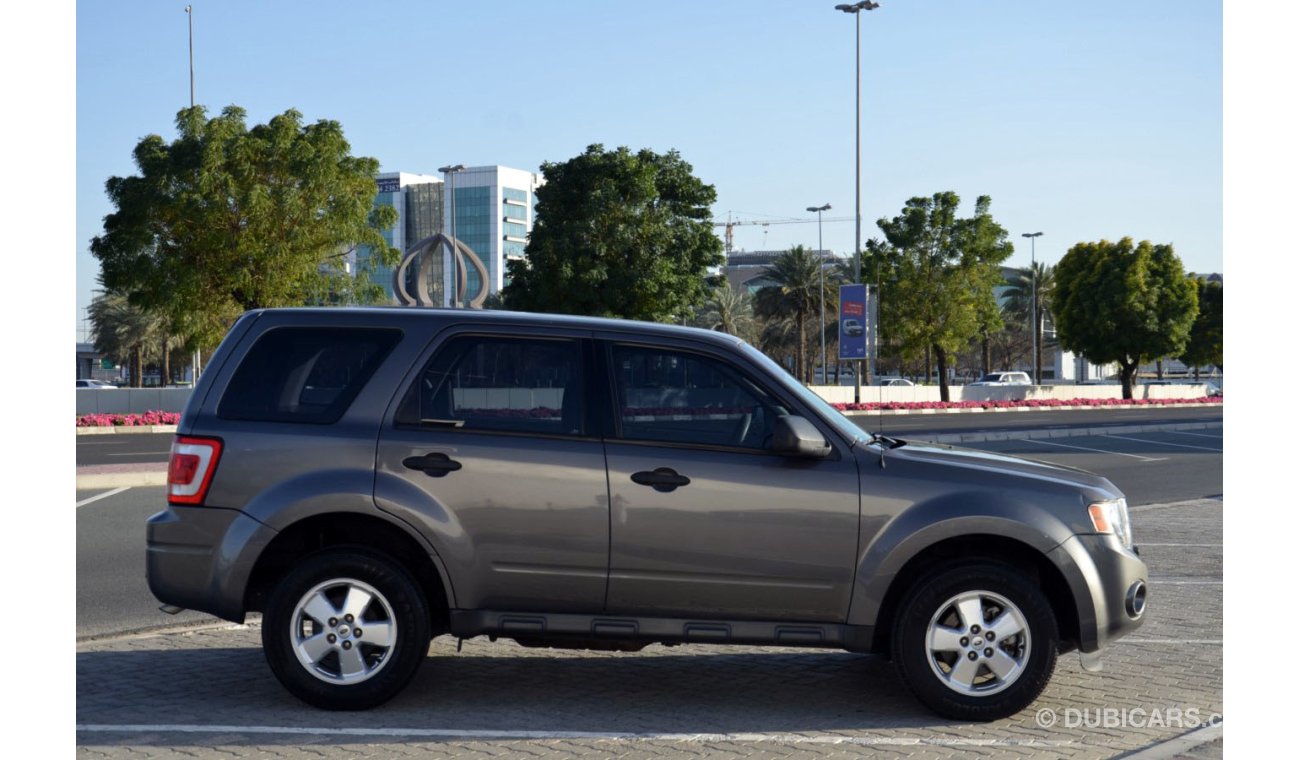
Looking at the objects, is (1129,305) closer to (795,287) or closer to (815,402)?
(795,287)

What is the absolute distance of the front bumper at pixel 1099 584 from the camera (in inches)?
232

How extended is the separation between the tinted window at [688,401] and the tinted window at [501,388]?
0.78 feet

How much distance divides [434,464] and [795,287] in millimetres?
74805

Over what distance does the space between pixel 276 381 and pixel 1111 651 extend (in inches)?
183

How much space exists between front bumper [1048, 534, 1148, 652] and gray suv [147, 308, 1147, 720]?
12 mm

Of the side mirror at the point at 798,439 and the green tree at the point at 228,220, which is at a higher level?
the green tree at the point at 228,220

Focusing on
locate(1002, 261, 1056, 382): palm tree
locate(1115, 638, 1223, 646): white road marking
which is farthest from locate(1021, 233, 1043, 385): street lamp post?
locate(1115, 638, 1223, 646): white road marking

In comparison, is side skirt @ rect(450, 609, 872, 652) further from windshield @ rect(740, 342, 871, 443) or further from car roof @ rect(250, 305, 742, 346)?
car roof @ rect(250, 305, 742, 346)

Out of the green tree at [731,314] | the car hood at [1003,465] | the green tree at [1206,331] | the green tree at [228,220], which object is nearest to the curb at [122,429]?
the green tree at [228,220]

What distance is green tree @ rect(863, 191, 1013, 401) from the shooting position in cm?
5444

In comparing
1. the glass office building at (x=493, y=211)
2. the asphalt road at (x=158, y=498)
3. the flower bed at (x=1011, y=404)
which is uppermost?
the glass office building at (x=493, y=211)

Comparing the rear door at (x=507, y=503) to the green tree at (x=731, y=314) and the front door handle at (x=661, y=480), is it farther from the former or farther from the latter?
the green tree at (x=731, y=314)

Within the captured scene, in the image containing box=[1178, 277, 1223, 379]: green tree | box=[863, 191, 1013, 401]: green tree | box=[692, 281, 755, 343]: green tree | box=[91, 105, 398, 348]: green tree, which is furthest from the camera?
box=[692, 281, 755, 343]: green tree

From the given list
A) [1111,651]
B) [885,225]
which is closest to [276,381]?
[1111,651]
